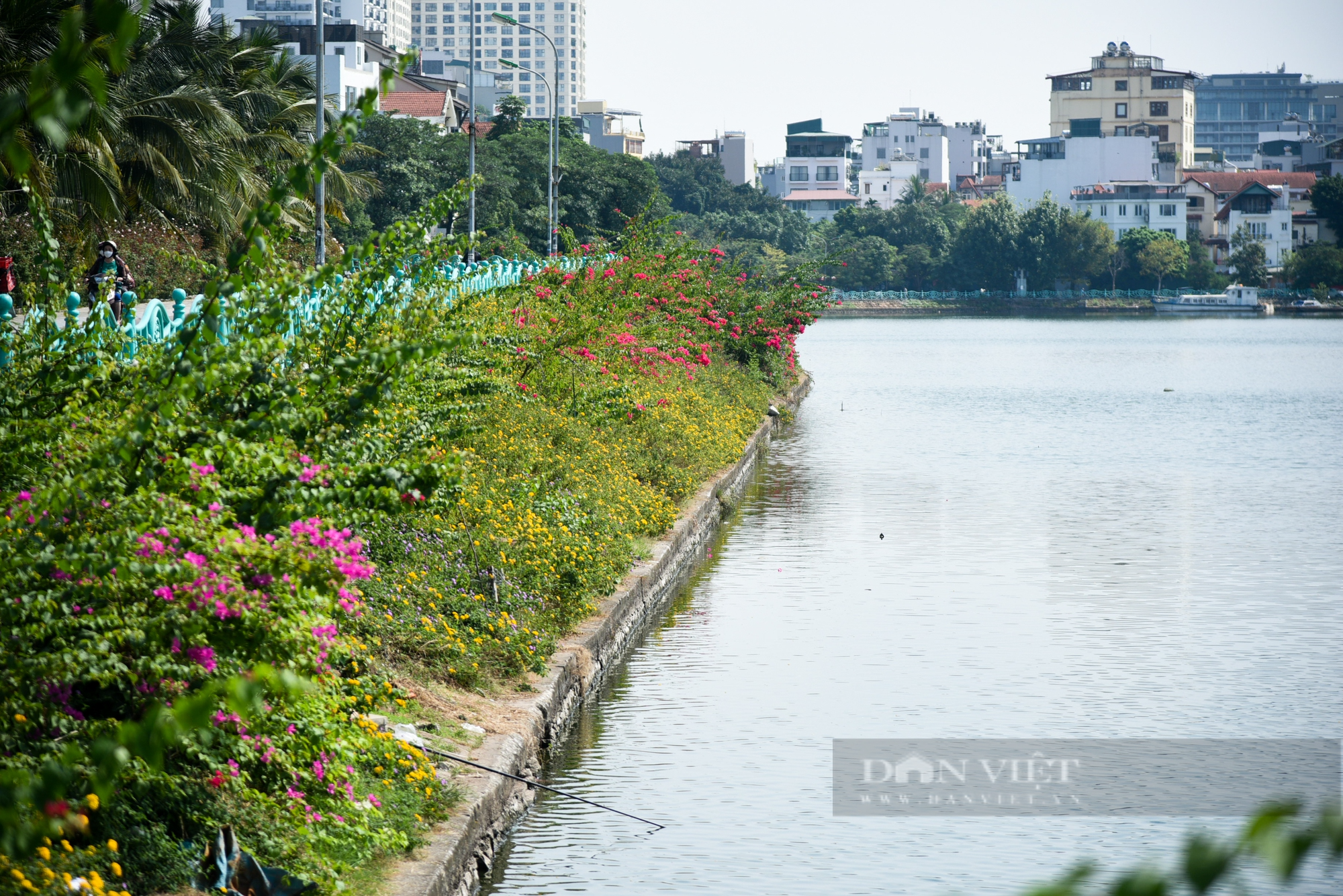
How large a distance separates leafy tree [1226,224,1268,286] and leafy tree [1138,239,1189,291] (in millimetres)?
4652

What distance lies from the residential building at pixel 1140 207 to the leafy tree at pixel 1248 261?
424 cm

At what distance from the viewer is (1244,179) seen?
13675cm

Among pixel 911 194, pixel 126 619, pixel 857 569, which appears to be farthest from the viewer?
pixel 911 194

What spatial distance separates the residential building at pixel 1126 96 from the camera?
151375 mm

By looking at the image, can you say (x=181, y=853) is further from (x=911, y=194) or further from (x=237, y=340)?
(x=911, y=194)

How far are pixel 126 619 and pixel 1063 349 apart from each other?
6486 centimetres

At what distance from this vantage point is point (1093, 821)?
9.02 metres

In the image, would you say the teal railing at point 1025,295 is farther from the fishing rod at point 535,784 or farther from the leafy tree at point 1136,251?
the fishing rod at point 535,784

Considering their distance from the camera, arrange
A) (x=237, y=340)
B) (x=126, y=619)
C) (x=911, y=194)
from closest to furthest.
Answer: (x=126, y=619) → (x=237, y=340) → (x=911, y=194)

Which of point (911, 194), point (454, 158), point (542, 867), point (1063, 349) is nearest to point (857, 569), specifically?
point (542, 867)

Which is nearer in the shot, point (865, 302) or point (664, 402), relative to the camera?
point (664, 402)

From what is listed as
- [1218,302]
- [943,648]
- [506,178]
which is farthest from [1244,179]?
[943,648]

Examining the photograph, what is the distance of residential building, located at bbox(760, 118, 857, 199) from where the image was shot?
500ft

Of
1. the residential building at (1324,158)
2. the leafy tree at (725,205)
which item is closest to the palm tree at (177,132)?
the leafy tree at (725,205)
